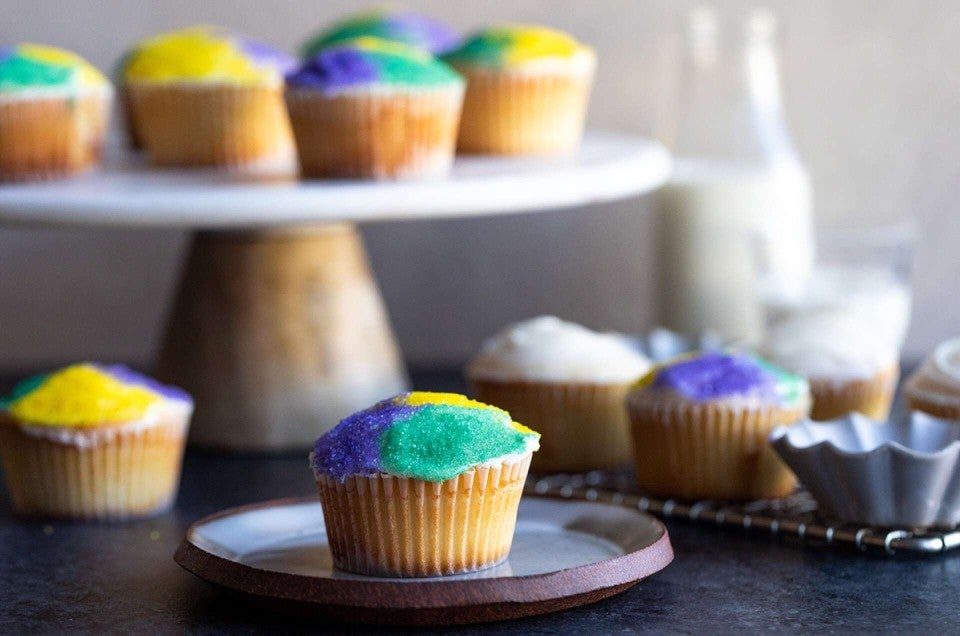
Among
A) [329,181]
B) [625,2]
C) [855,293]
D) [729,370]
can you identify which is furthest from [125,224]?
[625,2]

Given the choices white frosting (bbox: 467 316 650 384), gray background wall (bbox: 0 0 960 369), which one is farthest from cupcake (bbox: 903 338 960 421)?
gray background wall (bbox: 0 0 960 369)

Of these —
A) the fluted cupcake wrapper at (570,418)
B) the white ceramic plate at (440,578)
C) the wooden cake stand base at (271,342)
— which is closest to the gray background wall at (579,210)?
the wooden cake stand base at (271,342)

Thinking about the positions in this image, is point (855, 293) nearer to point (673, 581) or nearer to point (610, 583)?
point (673, 581)

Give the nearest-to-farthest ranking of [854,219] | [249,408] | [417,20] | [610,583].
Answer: [610,583], [249,408], [417,20], [854,219]

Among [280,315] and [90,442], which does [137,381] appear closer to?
[90,442]

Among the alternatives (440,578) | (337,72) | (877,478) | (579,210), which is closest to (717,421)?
(877,478)

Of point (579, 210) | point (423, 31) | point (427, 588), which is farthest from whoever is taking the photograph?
point (579, 210)
